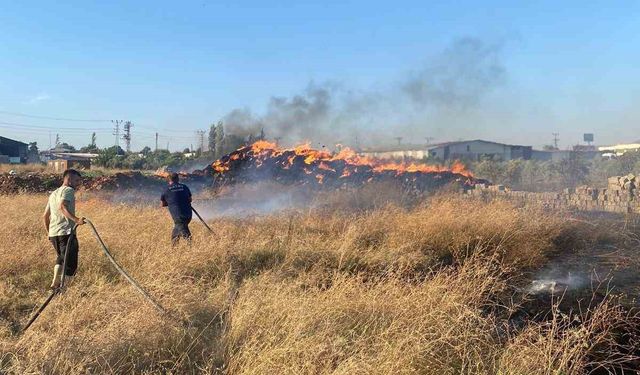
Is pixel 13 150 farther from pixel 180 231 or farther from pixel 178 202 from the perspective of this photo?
pixel 180 231

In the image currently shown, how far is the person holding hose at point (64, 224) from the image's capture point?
643 cm

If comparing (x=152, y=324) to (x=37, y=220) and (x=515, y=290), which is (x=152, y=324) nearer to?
(x=515, y=290)

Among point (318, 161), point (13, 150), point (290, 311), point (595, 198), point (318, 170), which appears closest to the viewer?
point (290, 311)

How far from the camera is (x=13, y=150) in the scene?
57.0 meters

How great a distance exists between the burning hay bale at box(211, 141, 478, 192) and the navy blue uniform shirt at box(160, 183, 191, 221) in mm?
11636

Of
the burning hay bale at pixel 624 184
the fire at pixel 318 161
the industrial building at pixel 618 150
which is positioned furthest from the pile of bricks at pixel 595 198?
the industrial building at pixel 618 150

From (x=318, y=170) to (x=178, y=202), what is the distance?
13528 mm

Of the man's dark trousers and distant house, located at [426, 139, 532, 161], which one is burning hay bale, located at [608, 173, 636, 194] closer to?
the man's dark trousers

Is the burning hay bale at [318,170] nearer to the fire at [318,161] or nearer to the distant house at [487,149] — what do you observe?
the fire at [318,161]

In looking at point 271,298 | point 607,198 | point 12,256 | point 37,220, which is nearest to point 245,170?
point 37,220

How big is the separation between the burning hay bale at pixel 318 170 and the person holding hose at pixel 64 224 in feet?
46.1

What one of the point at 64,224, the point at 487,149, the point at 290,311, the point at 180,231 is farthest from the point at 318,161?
the point at 487,149

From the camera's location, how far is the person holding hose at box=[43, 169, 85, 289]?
6.43m

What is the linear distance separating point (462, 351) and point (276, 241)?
507cm
